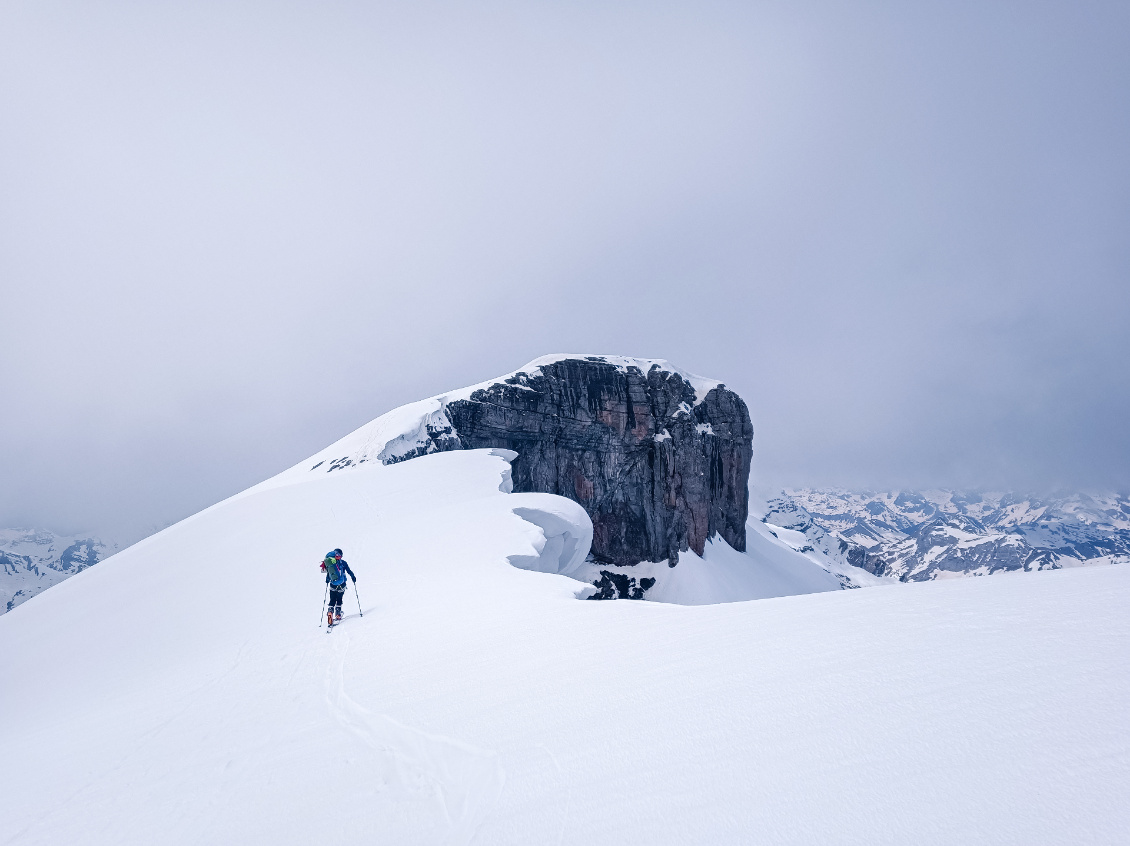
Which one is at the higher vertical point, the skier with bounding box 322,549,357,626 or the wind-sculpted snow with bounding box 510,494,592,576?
the skier with bounding box 322,549,357,626

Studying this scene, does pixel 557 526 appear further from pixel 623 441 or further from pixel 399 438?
pixel 623 441

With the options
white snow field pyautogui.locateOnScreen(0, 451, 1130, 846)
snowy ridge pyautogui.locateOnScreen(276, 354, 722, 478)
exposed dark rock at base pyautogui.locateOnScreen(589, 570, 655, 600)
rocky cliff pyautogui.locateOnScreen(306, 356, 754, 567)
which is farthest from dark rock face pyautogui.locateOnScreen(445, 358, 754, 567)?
white snow field pyautogui.locateOnScreen(0, 451, 1130, 846)

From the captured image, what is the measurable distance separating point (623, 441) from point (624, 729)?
70.0 metres

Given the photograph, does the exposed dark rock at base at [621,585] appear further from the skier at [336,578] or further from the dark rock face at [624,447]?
the skier at [336,578]

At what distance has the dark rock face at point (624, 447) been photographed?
67.4m

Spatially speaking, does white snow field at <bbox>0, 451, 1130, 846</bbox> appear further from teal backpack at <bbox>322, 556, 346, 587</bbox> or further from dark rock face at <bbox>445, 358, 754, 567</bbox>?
dark rock face at <bbox>445, 358, 754, 567</bbox>

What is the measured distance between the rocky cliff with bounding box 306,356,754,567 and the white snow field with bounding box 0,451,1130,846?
51.3 m

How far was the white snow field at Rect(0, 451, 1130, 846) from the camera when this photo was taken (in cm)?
328

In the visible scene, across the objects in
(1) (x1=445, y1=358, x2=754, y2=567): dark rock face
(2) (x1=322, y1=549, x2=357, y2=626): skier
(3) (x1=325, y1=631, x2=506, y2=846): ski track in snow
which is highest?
(3) (x1=325, y1=631, x2=506, y2=846): ski track in snow

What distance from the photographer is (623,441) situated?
74188mm

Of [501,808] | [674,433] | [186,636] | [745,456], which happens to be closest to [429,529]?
[186,636]

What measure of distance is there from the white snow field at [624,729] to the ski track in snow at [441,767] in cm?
3

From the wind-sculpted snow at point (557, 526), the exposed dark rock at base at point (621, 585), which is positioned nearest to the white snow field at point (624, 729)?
the wind-sculpted snow at point (557, 526)

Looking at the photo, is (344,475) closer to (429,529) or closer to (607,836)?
(429,529)
